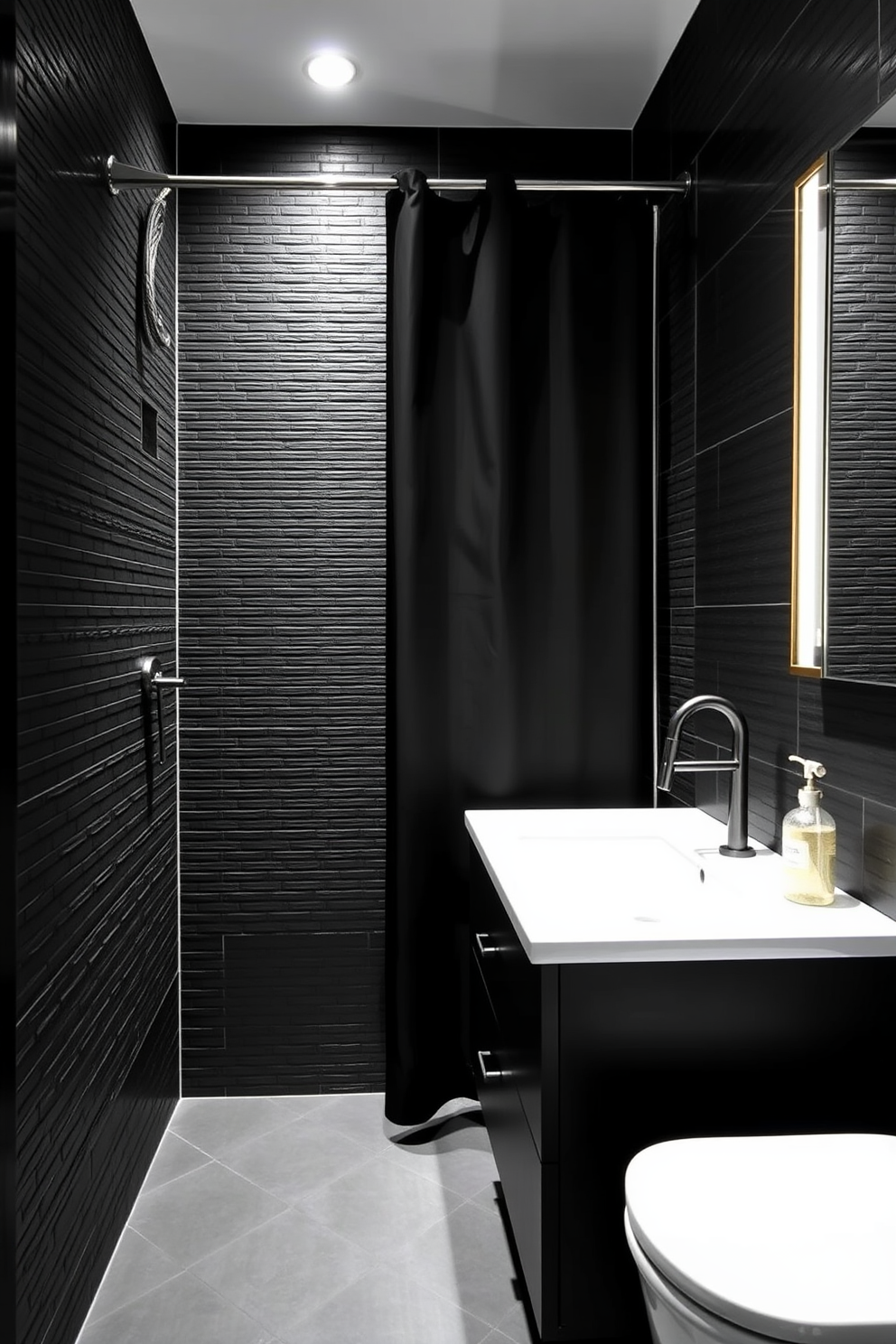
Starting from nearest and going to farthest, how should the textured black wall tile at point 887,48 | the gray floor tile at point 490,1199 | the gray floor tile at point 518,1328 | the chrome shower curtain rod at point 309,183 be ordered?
the textured black wall tile at point 887,48
the gray floor tile at point 518,1328
the chrome shower curtain rod at point 309,183
the gray floor tile at point 490,1199

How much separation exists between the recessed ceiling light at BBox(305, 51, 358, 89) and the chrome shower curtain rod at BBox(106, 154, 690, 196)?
12.7 inches

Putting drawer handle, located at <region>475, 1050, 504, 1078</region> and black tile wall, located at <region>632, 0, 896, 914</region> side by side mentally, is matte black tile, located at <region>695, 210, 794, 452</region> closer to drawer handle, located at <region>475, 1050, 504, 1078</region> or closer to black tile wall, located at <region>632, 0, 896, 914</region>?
black tile wall, located at <region>632, 0, 896, 914</region>

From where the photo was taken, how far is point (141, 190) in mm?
2184

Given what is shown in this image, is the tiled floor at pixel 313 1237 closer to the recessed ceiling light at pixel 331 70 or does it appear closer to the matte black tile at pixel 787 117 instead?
the matte black tile at pixel 787 117

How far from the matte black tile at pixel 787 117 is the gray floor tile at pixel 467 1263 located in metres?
2.01

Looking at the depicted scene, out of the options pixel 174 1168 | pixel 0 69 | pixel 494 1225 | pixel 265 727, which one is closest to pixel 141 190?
pixel 0 69

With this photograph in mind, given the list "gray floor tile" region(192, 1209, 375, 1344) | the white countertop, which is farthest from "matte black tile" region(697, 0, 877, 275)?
"gray floor tile" region(192, 1209, 375, 1344)

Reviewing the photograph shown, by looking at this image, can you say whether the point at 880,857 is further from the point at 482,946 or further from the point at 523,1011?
the point at 482,946

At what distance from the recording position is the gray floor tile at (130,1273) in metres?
1.74

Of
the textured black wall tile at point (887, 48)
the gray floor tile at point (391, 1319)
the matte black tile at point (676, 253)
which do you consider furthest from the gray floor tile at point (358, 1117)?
the textured black wall tile at point (887, 48)

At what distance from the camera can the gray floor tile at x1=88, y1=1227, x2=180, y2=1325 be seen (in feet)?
5.72

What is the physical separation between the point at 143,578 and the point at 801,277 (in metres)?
1.46

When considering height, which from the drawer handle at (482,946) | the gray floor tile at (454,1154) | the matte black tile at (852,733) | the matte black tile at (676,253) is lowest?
the gray floor tile at (454,1154)

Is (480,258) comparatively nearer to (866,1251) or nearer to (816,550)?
(816,550)
